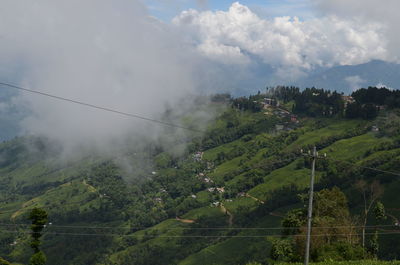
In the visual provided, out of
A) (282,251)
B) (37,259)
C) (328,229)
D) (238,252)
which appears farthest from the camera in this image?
(238,252)

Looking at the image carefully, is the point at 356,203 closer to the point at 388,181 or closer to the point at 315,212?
the point at 388,181

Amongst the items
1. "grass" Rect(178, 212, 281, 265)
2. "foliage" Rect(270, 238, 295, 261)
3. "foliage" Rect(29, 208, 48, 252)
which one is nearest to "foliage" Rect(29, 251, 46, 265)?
"foliage" Rect(29, 208, 48, 252)

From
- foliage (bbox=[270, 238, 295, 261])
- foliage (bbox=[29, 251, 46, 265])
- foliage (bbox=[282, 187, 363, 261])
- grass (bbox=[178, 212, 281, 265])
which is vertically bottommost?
grass (bbox=[178, 212, 281, 265])

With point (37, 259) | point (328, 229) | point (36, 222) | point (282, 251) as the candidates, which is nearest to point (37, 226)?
point (36, 222)

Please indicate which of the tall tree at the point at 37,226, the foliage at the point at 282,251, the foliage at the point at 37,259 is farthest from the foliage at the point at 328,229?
the tall tree at the point at 37,226

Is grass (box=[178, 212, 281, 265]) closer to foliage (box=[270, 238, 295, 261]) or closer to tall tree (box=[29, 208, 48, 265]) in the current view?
foliage (box=[270, 238, 295, 261])

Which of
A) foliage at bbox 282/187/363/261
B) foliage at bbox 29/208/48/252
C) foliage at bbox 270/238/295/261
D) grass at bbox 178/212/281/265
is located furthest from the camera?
grass at bbox 178/212/281/265

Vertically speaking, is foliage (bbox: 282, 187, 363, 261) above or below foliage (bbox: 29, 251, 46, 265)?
above

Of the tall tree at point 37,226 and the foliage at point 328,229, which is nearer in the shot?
the tall tree at point 37,226

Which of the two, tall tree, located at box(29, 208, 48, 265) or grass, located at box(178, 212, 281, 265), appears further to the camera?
grass, located at box(178, 212, 281, 265)

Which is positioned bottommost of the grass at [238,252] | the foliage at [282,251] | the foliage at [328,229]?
the grass at [238,252]

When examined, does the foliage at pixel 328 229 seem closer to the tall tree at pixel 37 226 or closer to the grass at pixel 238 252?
the tall tree at pixel 37 226

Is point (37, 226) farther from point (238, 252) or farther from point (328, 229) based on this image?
point (238, 252)

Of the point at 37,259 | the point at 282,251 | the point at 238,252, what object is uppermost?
the point at 37,259
